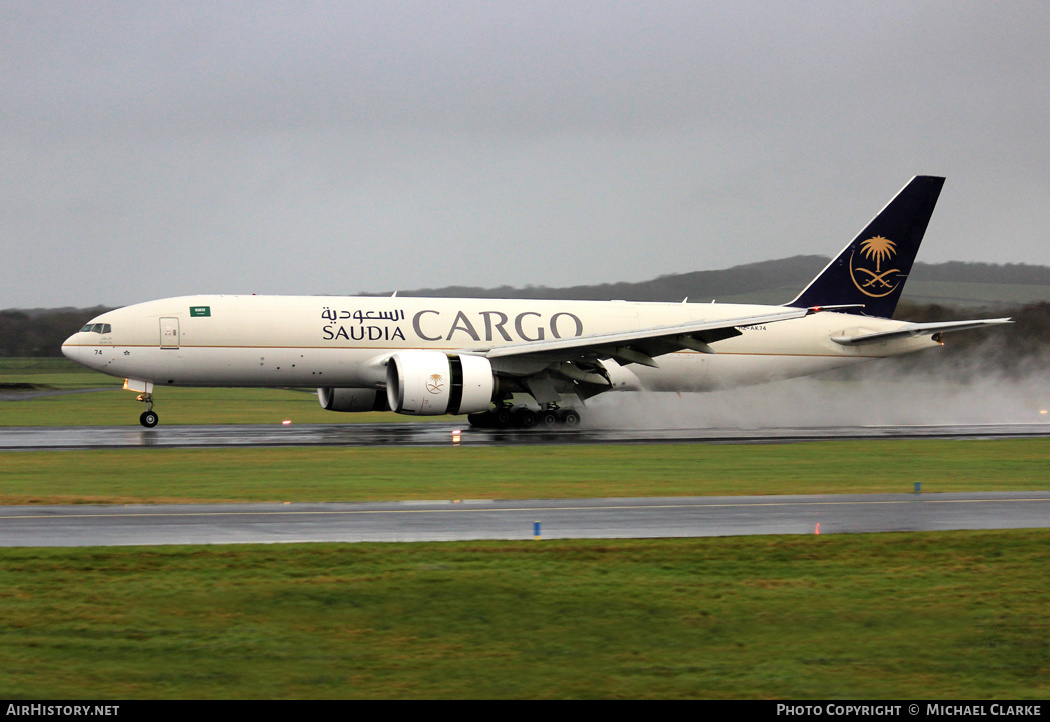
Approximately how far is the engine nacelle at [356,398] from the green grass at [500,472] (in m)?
7.86

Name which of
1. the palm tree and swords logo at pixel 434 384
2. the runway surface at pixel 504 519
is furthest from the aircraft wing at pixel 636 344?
the runway surface at pixel 504 519

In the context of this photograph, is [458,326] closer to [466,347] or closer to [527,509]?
[466,347]

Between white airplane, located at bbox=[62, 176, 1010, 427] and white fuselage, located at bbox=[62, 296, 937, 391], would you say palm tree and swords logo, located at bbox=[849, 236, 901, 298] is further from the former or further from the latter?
white fuselage, located at bbox=[62, 296, 937, 391]

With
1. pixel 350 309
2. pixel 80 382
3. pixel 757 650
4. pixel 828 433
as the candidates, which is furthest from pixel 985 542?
pixel 80 382

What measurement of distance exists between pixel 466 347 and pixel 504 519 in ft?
62.5

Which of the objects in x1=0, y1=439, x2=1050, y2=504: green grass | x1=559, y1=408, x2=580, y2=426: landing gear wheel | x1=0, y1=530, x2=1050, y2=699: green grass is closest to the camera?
x1=0, y1=530, x2=1050, y2=699: green grass

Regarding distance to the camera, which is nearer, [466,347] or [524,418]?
[524,418]

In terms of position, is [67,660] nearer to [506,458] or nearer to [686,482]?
[686,482]

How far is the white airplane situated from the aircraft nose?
0.11 feet

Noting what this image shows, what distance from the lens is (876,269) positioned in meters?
38.1

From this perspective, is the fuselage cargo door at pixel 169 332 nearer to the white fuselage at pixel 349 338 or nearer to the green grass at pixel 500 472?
the white fuselage at pixel 349 338

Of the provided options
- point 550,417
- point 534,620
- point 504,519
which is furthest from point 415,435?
point 534,620

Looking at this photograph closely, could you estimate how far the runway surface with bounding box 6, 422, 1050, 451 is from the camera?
2712 cm

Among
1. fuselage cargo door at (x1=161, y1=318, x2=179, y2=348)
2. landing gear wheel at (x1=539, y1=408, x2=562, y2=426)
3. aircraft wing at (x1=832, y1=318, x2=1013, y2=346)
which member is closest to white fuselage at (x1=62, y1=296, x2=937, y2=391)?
fuselage cargo door at (x1=161, y1=318, x2=179, y2=348)
